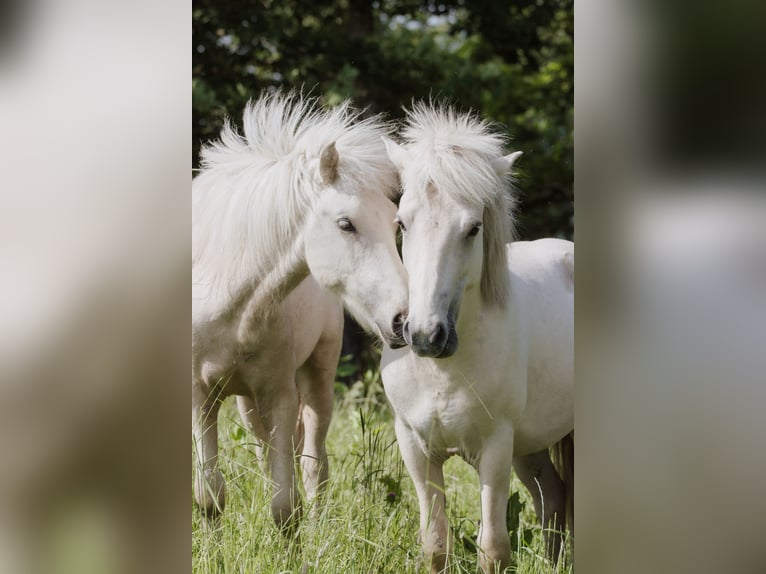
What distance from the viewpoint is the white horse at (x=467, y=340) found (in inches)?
71.6

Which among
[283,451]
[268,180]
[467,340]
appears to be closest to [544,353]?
[467,340]

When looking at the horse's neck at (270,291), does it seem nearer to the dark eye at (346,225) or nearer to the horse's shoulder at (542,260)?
the dark eye at (346,225)

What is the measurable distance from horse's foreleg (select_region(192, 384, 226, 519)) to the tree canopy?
1.24m

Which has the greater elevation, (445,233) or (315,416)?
(445,233)

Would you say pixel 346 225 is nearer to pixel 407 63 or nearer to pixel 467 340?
pixel 467 340

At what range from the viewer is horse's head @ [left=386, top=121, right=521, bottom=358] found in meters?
1.77

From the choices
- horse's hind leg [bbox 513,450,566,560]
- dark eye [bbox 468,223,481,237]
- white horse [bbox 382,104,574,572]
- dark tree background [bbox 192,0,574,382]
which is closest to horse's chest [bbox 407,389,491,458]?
white horse [bbox 382,104,574,572]

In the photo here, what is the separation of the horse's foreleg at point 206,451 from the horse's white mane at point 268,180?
1.10 ft

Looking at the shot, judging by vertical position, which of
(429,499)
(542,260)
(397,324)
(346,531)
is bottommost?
(346,531)

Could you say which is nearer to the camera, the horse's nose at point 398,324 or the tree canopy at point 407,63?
the horse's nose at point 398,324

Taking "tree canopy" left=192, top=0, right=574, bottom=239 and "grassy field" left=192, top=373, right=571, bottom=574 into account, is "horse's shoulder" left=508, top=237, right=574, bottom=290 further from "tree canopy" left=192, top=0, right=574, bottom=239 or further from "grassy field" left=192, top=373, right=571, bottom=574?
"tree canopy" left=192, top=0, right=574, bottom=239

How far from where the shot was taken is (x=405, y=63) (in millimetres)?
4707

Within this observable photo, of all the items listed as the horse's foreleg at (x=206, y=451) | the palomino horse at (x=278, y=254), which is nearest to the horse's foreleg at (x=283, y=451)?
the palomino horse at (x=278, y=254)

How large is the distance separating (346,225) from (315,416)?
85 centimetres
